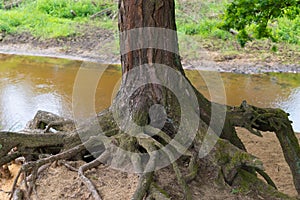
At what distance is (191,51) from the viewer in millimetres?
12102

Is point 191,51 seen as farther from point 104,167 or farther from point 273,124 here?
point 104,167

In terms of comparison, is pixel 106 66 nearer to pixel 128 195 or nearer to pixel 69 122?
pixel 69 122

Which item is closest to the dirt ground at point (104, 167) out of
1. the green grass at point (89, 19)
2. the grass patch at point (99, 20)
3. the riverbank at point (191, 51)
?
the riverbank at point (191, 51)

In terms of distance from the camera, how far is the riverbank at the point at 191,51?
11211 mm

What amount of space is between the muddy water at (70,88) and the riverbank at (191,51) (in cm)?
48

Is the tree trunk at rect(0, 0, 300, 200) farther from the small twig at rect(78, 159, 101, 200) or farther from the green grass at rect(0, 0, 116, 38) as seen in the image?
the green grass at rect(0, 0, 116, 38)

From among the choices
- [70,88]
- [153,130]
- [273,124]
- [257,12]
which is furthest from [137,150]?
[70,88]

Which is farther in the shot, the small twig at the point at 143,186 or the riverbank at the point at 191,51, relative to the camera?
the riverbank at the point at 191,51

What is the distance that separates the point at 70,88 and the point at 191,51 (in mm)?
4008

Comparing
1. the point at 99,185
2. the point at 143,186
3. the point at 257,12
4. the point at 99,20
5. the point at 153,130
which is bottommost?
the point at 99,20

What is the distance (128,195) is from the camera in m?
3.23

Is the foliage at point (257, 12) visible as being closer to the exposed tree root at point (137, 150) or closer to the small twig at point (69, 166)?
the exposed tree root at point (137, 150)

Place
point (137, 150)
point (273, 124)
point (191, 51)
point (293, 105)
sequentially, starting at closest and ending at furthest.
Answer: point (137, 150) < point (273, 124) < point (293, 105) < point (191, 51)

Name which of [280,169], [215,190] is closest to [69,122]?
[215,190]
